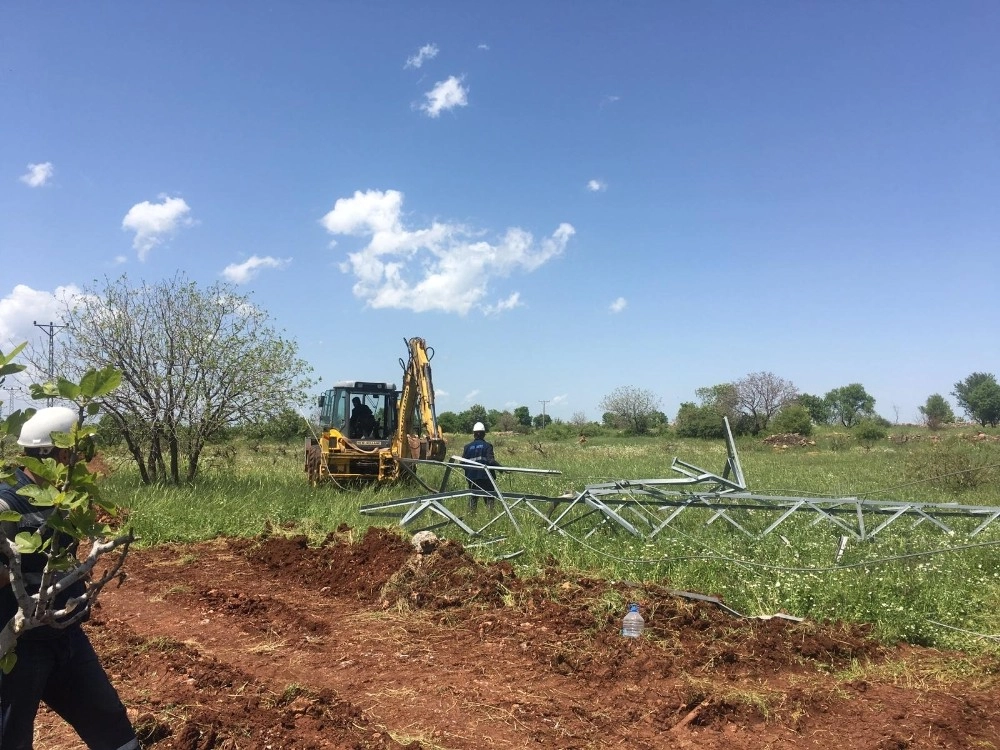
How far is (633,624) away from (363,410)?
1026 cm

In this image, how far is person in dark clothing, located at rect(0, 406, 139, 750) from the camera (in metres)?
2.76

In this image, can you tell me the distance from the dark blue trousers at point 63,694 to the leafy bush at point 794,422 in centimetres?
4980

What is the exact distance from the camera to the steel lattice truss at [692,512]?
845 cm

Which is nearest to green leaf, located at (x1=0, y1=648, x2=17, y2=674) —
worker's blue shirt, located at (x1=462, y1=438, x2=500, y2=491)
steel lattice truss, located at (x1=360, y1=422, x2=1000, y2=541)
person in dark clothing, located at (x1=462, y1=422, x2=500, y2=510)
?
steel lattice truss, located at (x1=360, y1=422, x2=1000, y2=541)

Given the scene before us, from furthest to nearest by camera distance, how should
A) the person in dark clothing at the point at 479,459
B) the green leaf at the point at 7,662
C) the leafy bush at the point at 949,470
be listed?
the leafy bush at the point at 949,470 → the person in dark clothing at the point at 479,459 → the green leaf at the point at 7,662

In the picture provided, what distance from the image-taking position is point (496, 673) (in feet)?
16.3

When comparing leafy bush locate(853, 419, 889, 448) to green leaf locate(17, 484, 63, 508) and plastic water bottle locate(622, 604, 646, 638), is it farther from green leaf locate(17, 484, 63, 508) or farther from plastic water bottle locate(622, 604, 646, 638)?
green leaf locate(17, 484, 63, 508)

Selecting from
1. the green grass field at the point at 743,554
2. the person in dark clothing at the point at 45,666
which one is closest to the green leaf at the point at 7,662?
the person in dark clothing at the point at 45,666

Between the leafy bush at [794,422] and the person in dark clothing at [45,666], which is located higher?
the leafy bush at [794,422]

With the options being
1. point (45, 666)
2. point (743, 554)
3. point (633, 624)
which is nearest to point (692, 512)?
point (743, 554)

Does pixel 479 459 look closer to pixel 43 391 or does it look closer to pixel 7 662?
pixel 7 662

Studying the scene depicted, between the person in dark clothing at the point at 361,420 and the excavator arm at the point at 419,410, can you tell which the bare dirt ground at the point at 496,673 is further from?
the person in dark clothing at the point at 361,420

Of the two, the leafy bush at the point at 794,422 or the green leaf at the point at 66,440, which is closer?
the green leaf at the point at 66,440

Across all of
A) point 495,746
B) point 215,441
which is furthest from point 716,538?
point 215,441
